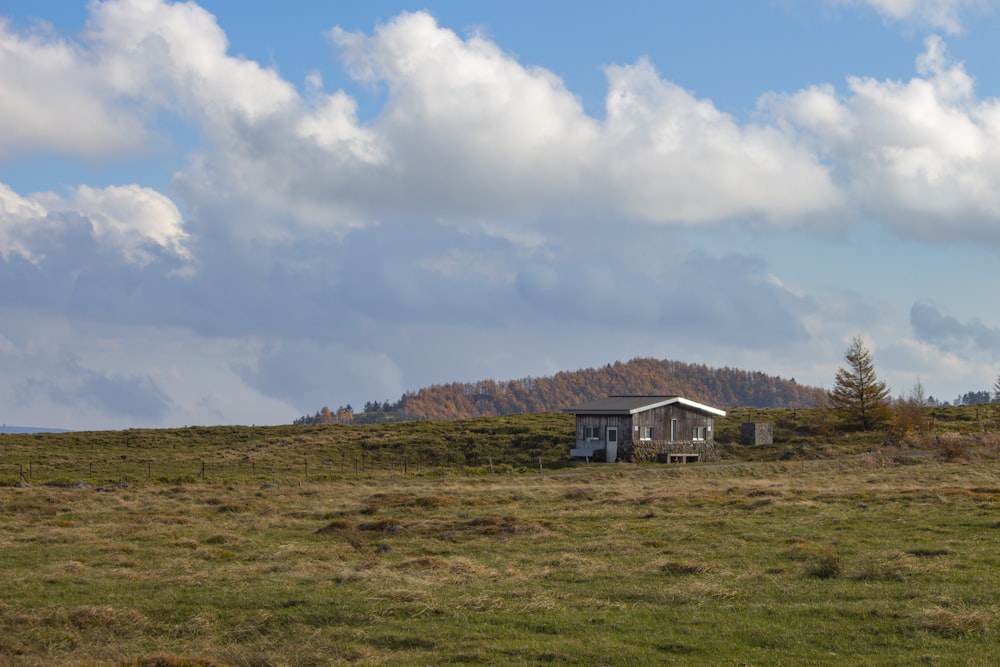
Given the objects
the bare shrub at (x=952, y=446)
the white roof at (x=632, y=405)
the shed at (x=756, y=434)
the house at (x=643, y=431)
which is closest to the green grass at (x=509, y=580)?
the bare shrub at (x=952, y=446)

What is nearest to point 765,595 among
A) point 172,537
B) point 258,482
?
point 172,537

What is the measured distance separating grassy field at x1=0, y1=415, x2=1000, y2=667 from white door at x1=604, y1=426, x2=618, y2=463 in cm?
2614

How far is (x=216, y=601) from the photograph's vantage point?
18.7 m

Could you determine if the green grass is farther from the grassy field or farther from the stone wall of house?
the stone wall of house

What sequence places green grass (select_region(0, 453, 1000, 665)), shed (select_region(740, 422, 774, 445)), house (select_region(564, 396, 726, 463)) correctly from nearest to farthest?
green grass (select_region(0, 453, 1000, 665))
house (select_region(564, 396, 726, 463))
shed (select_region(740, 422, 774, 445))

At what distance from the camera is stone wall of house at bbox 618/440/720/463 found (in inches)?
2685

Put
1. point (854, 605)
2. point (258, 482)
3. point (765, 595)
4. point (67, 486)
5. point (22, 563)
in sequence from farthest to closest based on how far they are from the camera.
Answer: point (258, 482) → point (67, 486) → point (22, 563) → point (765, 595) → point (854, 605)

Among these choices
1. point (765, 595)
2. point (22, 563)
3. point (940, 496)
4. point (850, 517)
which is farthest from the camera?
point (940, 496)

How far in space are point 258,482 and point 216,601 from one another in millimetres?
35218

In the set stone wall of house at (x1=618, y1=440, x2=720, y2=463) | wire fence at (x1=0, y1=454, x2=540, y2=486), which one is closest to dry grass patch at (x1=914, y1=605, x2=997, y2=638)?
wire fence at (x1=0, y1=454, x2=540, y2=486)

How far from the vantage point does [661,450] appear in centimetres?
6988

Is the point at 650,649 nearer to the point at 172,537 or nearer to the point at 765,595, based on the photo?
the point at 765,595

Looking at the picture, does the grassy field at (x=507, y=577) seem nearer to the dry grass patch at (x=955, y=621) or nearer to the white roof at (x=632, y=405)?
the dry grass patch at (x=955, y=621)

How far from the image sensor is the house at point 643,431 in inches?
2719
